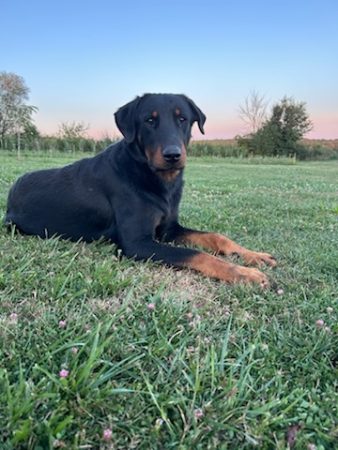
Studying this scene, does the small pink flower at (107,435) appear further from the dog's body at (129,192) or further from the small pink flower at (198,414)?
the dog's body at (129,192)

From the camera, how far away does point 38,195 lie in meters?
3.45

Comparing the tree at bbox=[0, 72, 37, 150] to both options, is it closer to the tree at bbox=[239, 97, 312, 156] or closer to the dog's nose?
the tree at bbox=[239, 97, 312, 156]

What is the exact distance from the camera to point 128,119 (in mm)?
3336

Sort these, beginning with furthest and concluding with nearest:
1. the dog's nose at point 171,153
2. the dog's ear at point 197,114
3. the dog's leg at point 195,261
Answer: the dog's ear at point 197,114 → the dog's nose at point 171,153 → the dog's leg at point 195,261

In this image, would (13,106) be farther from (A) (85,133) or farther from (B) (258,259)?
(B) (258,259)

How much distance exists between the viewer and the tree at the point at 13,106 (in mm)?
37656

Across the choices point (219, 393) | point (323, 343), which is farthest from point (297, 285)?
point (219, 393)

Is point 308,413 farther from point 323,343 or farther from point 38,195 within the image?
point 38,195

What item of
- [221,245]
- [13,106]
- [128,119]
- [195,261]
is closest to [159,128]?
[128,119]

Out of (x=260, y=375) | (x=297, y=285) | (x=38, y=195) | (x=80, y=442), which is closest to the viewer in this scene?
(x=80, y=442)

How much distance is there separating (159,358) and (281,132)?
44.8m

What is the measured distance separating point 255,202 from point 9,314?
479cm

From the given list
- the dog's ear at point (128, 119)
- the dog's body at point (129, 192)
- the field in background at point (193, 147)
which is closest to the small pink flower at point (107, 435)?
the dog's body at point (129, 192)

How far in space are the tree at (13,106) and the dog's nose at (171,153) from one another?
123 ft
